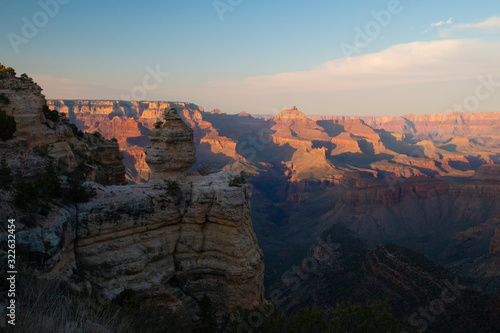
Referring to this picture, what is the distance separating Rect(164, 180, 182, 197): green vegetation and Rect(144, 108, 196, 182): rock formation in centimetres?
119

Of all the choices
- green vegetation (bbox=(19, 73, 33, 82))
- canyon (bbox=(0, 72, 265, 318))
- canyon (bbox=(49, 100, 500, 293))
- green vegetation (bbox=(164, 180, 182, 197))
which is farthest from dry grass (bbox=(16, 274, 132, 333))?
canyon (bbox=(49, 100, 500, 293))

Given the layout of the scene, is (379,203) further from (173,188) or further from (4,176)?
(4,176)

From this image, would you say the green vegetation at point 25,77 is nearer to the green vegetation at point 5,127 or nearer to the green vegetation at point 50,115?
the green vegetation at point 50,115

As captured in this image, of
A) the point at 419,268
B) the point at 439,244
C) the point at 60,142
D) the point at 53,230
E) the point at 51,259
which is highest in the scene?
the point at 60,142

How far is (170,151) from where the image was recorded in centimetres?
1905

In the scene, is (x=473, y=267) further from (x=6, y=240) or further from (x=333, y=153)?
(x=333, y=153)

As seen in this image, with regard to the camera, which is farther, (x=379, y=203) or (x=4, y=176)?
(x=379, y=203)

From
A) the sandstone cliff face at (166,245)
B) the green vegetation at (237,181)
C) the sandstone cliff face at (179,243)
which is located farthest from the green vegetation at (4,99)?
the green vegetation at (237,181)

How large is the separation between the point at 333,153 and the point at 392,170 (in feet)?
176

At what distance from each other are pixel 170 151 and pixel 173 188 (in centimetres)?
267

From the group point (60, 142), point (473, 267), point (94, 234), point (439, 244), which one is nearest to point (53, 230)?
point (94, 234)

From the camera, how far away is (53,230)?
40.8 ft

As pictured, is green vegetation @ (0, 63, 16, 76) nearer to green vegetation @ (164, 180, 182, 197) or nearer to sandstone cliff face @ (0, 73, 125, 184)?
sandstone cliff face @ (0, 73, 125, 184)

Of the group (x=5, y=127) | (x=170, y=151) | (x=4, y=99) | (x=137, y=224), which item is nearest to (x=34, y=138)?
(x=4, y=99)
